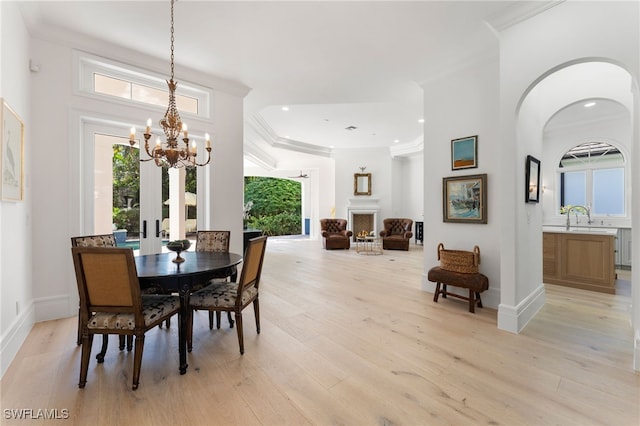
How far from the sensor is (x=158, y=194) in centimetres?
385

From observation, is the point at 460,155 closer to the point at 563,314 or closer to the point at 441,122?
the point at 441,122

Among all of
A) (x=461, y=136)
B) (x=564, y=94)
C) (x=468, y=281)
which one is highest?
(x=564, y=94)

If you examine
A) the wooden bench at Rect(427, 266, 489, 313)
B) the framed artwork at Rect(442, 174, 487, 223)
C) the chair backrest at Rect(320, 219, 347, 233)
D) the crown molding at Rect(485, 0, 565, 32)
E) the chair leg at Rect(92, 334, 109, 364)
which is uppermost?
the crown molding at Rect(485, 0, 565, 32)

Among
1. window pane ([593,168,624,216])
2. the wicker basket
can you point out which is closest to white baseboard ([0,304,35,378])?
the wicker basket

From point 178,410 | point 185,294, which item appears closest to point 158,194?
point 185,294

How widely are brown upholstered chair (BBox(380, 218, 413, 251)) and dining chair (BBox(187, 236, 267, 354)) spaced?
6216mm

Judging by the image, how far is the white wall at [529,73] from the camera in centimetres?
218

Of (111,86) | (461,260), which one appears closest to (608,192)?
(461,260)

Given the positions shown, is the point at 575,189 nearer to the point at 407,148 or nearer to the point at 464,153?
the point at 407,148

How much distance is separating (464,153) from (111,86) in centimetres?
461

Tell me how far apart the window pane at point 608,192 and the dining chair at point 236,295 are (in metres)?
7.12

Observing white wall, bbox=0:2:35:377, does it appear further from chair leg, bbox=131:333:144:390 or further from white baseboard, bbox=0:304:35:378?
chair leg, bbox=131:333:144:390

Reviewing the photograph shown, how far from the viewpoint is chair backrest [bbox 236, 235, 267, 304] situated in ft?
7.68

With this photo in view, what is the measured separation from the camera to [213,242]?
11.2 ft
